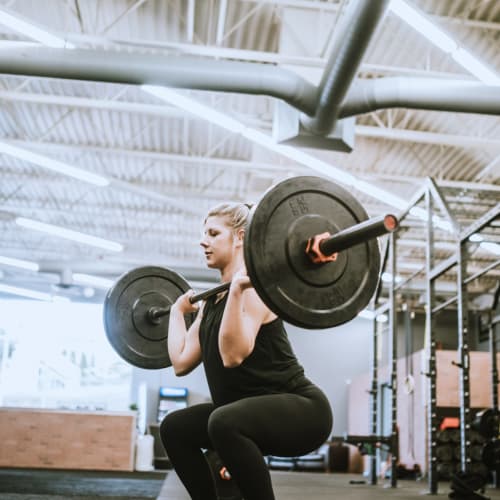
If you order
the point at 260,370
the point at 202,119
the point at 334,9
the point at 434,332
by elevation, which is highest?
the point at 334,9

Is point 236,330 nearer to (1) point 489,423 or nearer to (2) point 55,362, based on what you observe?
(1) point 489,423


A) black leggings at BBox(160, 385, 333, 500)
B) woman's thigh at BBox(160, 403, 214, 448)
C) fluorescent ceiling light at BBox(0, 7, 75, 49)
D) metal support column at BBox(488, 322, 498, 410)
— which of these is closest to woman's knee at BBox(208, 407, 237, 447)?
black leggings at BBox(160, 385, 333, 500)

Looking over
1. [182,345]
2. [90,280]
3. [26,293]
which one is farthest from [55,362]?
[182,345]

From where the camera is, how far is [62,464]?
8211 millimetres

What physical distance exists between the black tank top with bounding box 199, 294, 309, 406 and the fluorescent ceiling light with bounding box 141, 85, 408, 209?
3988mm

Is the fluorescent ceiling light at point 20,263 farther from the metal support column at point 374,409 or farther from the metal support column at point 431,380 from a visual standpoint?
the metal support column at point 431,380

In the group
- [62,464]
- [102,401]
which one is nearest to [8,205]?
[62,464]

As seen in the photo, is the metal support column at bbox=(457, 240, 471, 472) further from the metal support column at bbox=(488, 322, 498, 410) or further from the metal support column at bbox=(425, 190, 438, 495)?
the metal support column at bbox=(488, 322, 498, 410)

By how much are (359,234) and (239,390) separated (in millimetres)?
524

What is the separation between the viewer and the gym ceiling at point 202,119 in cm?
515

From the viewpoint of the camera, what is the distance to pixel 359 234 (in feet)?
4.42

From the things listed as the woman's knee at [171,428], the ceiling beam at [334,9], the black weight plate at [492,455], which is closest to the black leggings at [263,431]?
the woman's knee at [171,428]

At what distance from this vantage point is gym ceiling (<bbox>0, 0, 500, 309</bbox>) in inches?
203

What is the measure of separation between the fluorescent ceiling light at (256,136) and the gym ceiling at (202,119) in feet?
0.06
